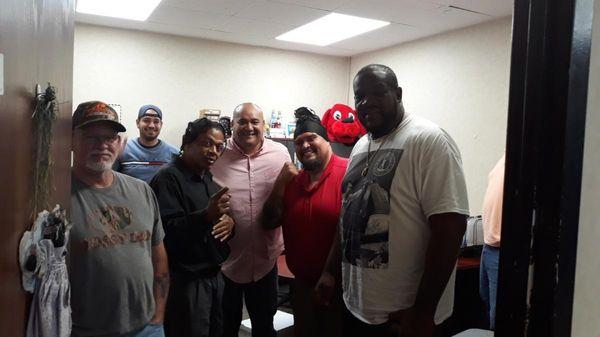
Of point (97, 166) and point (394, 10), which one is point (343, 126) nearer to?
point (394, 10)

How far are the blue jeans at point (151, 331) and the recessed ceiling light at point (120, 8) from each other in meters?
2.91

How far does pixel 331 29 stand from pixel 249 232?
2.77 metres

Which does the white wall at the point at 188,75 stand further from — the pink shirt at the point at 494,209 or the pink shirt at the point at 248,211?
the pink shirt at the point at 494,209

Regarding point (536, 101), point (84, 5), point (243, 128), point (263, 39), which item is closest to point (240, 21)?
point (263, 39)

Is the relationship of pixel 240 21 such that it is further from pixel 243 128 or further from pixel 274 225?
pixel 274 225

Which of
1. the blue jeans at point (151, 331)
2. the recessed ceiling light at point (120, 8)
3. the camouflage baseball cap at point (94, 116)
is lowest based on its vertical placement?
the blue jeans at point (151, 331)

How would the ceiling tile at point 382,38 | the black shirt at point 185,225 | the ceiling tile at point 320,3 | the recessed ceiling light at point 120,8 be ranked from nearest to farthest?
the black shirt at point 185,225
the ceiling tile at point 320,3
the recessed ceiling light at point 120,8
the ceiling tile at point 382,38

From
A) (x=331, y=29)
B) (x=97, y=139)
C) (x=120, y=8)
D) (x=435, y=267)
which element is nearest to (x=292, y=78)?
(x=331, y=29)

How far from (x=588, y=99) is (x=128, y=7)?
400 cm

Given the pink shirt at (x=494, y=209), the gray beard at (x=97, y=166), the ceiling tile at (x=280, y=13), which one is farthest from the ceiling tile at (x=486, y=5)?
the gray beard at (x=97, y=166)

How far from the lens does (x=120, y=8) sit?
404 cm

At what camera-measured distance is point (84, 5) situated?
3.92 m

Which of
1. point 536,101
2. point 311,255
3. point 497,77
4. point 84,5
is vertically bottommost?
point 311,255

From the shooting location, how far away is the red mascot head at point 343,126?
414cm
